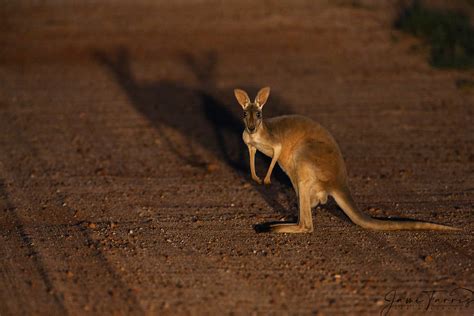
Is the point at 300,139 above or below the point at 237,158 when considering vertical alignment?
above

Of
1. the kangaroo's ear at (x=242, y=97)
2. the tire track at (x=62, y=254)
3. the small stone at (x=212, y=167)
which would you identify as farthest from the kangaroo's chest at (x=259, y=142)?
the tire track at (x=62, y=254)

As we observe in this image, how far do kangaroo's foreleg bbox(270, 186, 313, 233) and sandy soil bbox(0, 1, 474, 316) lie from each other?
0.27 ft

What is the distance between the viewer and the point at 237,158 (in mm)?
8250

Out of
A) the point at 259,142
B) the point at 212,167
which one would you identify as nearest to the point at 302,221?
the point at 259,142

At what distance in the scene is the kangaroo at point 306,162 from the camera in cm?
620

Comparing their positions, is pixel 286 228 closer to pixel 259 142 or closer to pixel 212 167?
pixel 259 142

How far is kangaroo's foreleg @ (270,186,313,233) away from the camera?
20.3 feet

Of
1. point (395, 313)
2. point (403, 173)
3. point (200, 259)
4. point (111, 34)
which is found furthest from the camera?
point (111, 34)

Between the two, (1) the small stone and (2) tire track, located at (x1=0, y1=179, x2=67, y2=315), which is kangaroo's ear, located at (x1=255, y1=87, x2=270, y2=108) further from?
(2) tire track, located at (x1=0, y1=179, x2=67, y2=315)

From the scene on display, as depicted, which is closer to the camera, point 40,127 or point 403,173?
point 403,173

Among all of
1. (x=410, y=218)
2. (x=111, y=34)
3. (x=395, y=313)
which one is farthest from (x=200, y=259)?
(x=111, y=34)

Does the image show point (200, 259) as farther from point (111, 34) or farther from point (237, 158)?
point (111, 34)

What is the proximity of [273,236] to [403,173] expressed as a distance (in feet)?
7.30

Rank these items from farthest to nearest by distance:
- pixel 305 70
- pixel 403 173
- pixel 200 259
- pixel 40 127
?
pixel 305 70, pixel 40 127, pixel 403 173, pixel 200 259
